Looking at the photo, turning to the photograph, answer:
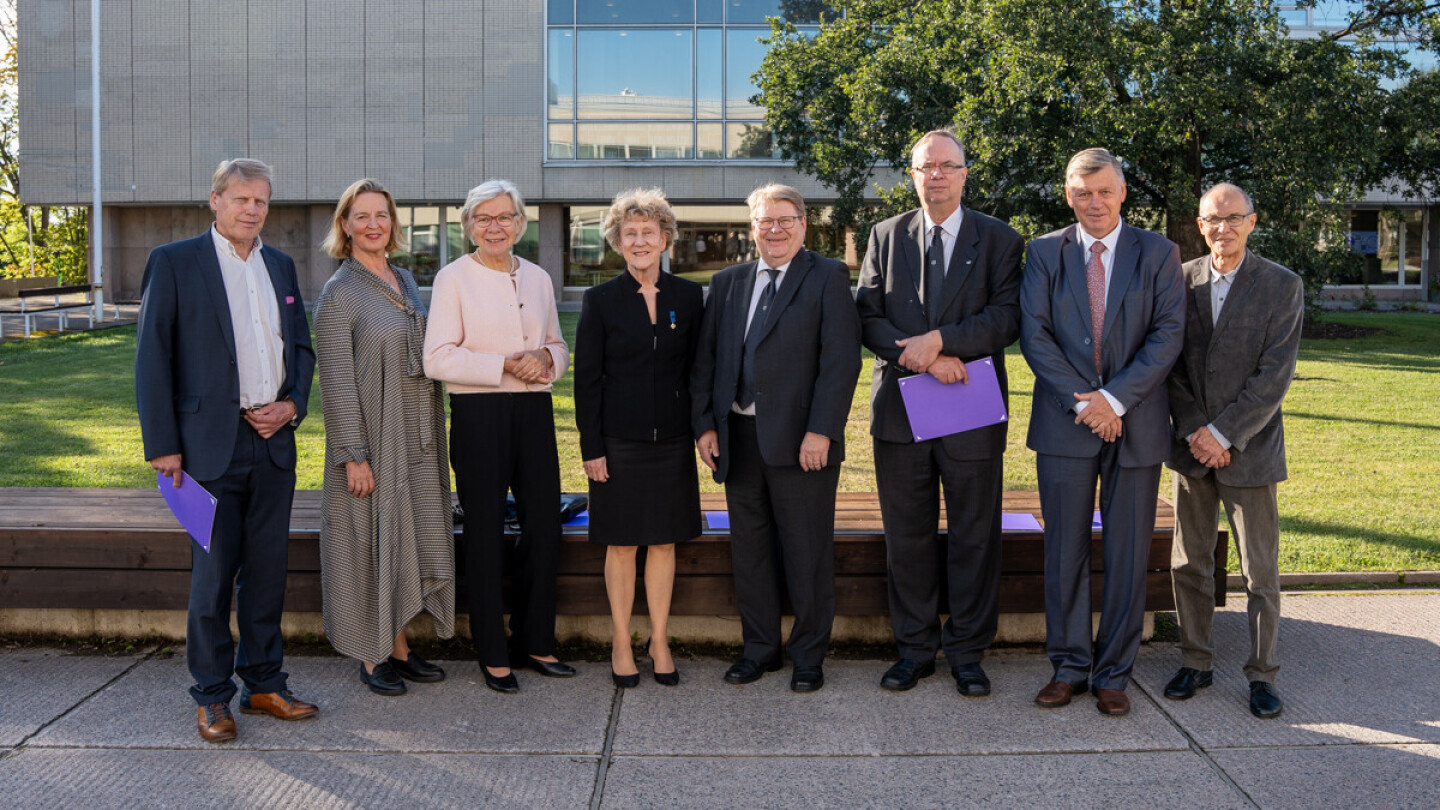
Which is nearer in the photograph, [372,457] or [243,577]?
[243,577]

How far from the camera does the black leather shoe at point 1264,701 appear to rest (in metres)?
4.63

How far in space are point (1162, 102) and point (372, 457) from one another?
15212 mm

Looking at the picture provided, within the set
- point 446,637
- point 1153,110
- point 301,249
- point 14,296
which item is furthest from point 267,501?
point 301,249

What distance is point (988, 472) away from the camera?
4.98 meters

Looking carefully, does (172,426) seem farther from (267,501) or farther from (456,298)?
(456,298)

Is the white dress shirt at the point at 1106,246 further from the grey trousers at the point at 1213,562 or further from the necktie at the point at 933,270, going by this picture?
the grey trousers at the point at 1213,562

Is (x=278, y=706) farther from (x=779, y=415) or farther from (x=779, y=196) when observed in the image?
(x=779, y=196)

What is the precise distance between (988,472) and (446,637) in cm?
238

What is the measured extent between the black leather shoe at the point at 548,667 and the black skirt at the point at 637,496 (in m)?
0.59

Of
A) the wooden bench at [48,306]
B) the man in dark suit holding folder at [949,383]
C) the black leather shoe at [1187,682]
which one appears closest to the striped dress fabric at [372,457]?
the man in dark suit holding folder at [949,383]

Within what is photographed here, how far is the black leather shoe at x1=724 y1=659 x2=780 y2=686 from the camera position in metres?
5.08

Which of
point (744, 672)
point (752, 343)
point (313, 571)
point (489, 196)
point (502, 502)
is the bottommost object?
point (744, 672)

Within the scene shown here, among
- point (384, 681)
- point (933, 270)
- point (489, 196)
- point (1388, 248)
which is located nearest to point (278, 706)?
point (384, 681)

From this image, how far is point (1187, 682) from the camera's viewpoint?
4871 millimetres
